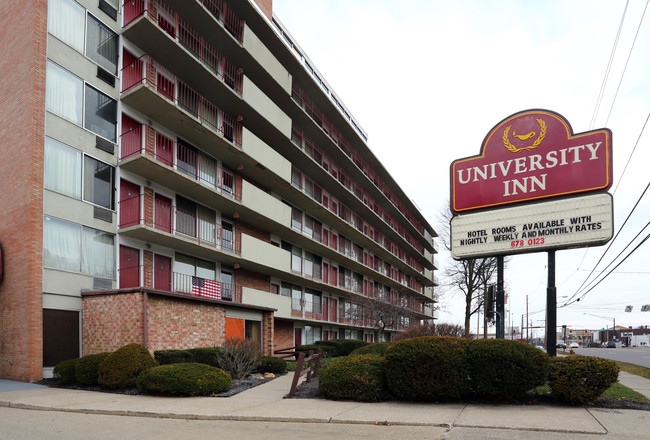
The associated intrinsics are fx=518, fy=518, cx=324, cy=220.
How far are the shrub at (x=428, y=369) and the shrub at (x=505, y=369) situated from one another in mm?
283

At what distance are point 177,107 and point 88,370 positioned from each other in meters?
10.8

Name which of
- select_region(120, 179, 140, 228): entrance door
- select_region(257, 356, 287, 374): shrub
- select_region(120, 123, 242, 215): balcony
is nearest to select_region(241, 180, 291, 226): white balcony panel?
select_region(120, 123, 242, 215): balcony

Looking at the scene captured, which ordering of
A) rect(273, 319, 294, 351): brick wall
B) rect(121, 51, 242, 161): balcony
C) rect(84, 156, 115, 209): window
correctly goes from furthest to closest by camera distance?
rect(273, 319, 294, 351): brick wall
rect(121, 51, 242, 161): balcony
rect(84, 156, 115, 209): window

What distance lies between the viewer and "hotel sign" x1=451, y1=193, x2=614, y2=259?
13273mm

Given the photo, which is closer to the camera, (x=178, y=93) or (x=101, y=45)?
(x=101, y=45)

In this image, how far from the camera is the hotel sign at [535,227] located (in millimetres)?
13273

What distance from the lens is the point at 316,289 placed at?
37.4m

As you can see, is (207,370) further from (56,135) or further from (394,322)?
(394,322)

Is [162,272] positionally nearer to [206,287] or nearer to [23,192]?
[206,287]

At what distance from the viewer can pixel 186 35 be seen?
2364 cm

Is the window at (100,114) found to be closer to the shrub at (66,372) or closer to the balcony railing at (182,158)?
the balcony railing at (182,158)

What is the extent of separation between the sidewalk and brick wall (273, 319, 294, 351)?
17839mm

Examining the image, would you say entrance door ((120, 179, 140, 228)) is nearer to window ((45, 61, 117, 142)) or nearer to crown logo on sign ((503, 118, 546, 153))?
window ((45, 61, 117, 142))

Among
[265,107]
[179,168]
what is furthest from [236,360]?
[265,107]
